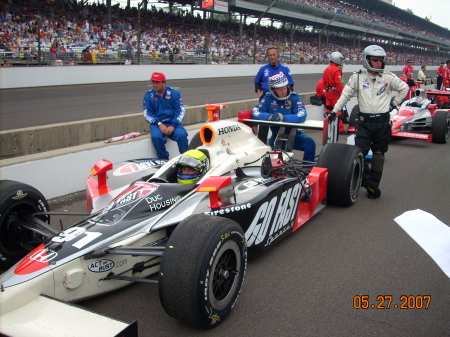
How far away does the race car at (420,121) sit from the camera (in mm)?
9734

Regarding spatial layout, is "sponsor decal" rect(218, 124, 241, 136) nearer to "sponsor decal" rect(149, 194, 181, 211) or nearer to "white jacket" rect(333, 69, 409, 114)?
"sponsor decal" rect(149, 194, 181, 211)

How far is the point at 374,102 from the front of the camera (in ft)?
18.4

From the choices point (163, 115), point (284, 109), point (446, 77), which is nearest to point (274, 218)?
point (284, 109)

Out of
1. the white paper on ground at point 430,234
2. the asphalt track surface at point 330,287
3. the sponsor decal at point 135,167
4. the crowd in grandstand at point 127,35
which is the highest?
the crowd in grandstand at point 127,35

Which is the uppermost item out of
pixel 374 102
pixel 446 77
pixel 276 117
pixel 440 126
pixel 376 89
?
pixel 446 77

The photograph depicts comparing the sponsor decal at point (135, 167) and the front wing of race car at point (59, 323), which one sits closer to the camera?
the front wing of race car at point (59, 323)

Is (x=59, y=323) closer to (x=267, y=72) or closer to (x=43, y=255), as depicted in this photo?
(x=43, y=255)

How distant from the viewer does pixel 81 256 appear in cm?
300

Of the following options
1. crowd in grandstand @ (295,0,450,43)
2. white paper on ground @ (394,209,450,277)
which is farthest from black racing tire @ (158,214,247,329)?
crowd in grandstand @ (295,0,450,43)

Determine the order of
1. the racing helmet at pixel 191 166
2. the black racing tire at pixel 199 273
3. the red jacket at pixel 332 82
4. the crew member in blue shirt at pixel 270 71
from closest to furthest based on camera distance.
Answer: the black racing tire at pixel 199 273
the racing helmet at pixel 191 166
the crew member in blue shirt at pixel 270 71
the red jacket at pixel 332 82

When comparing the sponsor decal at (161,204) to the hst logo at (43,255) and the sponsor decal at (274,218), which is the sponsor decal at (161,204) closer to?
the sponsor decal at (274,218)

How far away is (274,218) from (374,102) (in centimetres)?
252

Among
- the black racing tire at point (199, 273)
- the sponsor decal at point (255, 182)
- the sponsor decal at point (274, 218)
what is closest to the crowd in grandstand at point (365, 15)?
the sponsor decal at point (255, 182)

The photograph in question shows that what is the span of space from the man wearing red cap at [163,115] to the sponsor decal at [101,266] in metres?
3.94
